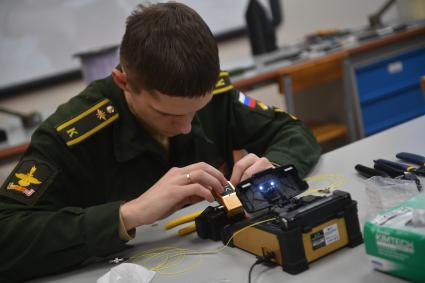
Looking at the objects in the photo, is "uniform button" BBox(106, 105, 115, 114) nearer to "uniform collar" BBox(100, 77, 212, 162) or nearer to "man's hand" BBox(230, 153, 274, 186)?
"uniform collar" BBox(100, 77, 212, 162)

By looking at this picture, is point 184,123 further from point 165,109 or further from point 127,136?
point 127,136

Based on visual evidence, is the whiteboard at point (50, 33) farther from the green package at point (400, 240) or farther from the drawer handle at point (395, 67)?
the green package at point (400, 240)

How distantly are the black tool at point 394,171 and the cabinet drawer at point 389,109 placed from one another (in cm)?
176

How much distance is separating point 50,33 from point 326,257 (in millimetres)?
3026

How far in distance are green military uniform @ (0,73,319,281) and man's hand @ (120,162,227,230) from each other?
39mm

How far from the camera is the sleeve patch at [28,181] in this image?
1053 mm

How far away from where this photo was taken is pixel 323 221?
30.2 inches

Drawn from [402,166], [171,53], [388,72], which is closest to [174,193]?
[171,53]

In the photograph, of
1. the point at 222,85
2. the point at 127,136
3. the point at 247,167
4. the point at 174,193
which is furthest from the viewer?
the point at 222,85

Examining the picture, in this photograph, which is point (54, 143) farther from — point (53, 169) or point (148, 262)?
point (148, 262)

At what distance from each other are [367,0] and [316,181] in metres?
3.56

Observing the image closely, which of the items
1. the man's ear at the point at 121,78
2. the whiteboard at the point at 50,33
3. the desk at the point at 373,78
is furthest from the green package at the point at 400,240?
the whiteboard at the point at 50,33

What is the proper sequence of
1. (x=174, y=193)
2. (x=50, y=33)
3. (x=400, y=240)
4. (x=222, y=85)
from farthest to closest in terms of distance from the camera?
(x=50, y=33) → (x=222, y=85) → (x=174, y=193) → (x=400, y=240)

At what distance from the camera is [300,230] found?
74cm
